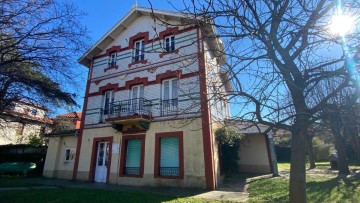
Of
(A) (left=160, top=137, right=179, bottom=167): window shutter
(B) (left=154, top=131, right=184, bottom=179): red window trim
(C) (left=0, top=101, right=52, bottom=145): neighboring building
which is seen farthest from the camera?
(A) (left=160, top=137, right=179, bottom=167): window shutter

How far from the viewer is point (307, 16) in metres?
4.64

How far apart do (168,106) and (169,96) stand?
0.66 metres

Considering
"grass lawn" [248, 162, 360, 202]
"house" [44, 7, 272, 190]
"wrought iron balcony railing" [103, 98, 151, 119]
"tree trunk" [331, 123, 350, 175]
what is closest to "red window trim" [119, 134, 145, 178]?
"house" [44, 7, 272, 190]

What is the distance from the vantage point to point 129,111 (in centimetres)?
1433

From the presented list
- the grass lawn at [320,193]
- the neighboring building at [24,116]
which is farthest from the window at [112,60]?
the grass lawn at [320,193]

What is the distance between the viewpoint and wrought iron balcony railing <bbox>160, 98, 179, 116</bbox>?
13151 mm

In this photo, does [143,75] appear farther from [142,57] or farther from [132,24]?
[132,24]

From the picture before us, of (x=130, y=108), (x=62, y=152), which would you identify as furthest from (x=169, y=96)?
(x=62, y=152)

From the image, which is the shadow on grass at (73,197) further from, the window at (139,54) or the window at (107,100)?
the window at (139,54)

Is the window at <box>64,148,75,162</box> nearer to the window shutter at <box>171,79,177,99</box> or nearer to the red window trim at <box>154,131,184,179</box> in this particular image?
the red window trim at <box>154,131,184,179</box>

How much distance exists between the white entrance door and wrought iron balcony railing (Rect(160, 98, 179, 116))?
15.0ft

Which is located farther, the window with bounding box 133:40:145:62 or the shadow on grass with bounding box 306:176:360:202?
the window with bounding box 133:40:145:62

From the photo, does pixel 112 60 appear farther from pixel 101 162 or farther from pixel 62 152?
pixel 62 152

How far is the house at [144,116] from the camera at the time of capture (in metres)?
11.9
